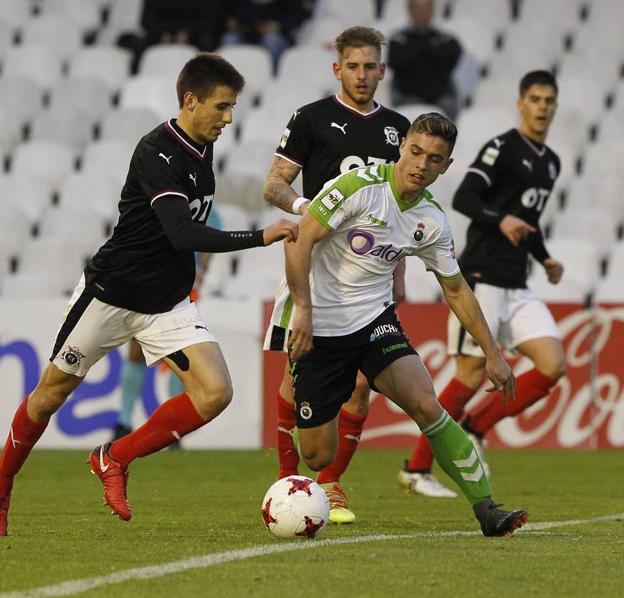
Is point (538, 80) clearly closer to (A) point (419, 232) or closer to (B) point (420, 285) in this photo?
(A) point (419, 232)

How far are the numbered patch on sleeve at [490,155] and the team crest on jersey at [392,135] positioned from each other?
167 cm

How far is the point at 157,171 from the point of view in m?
5.95

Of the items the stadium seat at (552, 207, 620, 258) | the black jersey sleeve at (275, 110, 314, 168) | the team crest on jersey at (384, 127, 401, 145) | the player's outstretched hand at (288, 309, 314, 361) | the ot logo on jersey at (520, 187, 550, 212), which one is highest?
the team crest on jersey at (384, 127, 401, 145)

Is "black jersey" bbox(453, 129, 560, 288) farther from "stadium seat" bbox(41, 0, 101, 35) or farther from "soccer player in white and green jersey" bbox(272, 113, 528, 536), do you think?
"stadium seat" bbox(41, 0, 101, 35)

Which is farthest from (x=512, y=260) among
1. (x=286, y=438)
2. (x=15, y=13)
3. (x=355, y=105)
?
(x=15, y=13)

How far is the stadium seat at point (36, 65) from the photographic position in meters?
16.2

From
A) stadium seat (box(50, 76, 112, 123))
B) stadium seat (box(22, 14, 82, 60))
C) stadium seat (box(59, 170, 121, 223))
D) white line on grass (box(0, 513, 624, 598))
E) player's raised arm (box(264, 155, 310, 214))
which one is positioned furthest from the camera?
stadium seat (box(22, 14, 82, 60))

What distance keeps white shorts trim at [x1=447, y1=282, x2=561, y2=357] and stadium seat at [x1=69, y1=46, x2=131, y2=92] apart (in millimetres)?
8191

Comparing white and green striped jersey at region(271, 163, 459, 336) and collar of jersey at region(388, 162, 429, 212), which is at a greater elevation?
Answer: collar of jersey at region(388, 162, 429, 212)

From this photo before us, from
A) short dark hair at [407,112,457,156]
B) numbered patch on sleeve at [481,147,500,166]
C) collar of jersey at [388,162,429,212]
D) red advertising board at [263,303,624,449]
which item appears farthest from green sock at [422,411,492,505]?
red advertising board at [263,303,624,449]

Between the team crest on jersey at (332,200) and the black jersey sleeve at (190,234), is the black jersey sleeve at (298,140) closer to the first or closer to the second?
the team crest on jersey at (332,200)

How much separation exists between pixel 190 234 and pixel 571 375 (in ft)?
21.9

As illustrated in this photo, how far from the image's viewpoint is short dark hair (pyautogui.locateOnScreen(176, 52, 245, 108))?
6.05 meters

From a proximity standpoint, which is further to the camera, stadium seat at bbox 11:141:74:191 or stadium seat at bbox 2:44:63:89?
stadium seat at bbox 2:44:63:89
